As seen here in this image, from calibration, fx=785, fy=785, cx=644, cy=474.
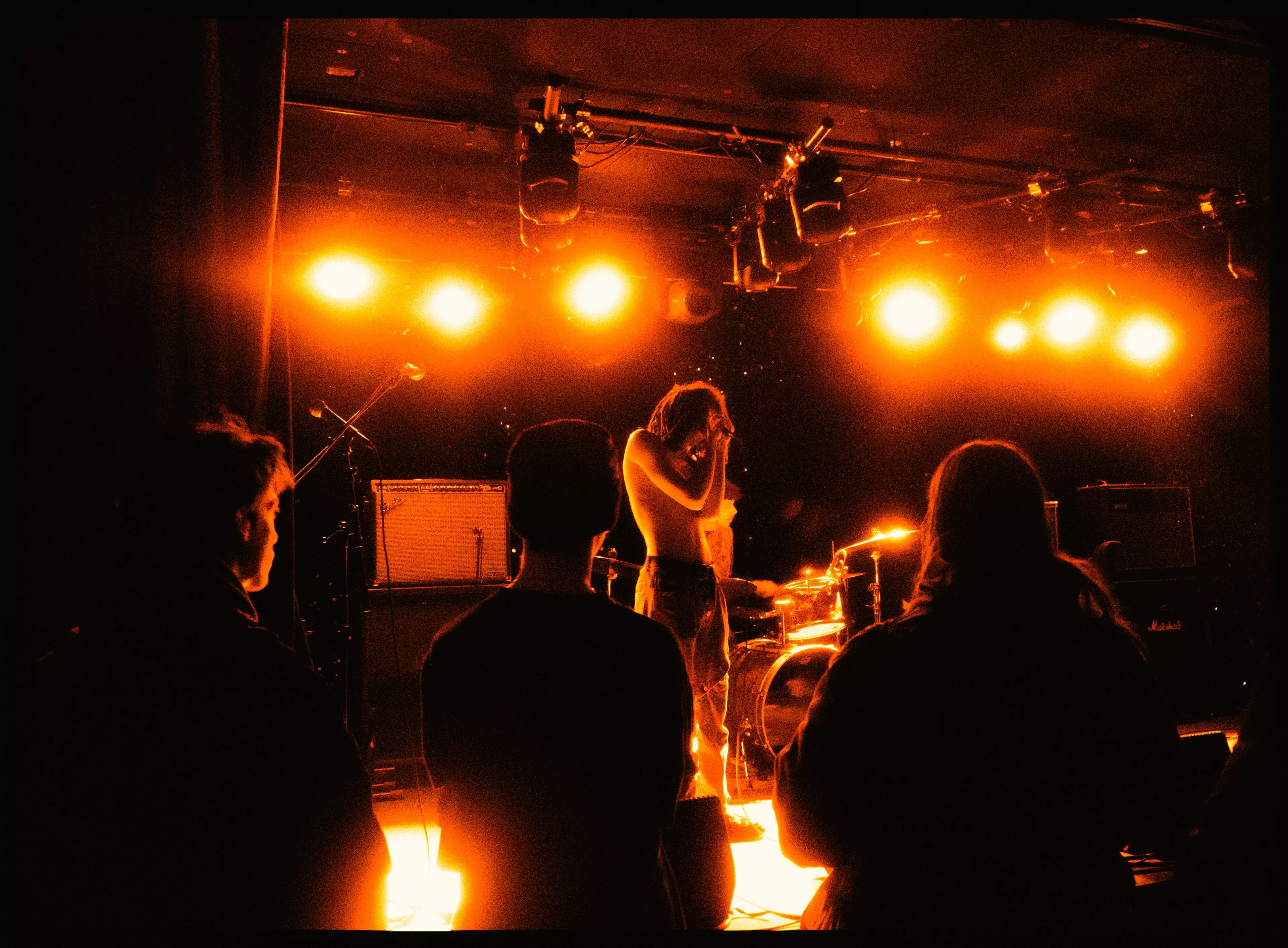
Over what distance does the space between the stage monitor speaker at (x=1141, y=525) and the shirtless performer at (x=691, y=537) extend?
361 cm

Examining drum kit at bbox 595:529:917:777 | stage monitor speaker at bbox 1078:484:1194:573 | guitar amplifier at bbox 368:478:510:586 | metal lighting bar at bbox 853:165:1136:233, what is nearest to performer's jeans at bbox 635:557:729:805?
drum kit at bbox 595:529:917:777

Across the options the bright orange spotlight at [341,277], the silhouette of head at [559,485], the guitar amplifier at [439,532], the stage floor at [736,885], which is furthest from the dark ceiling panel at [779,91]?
the stage floor at [736,885]

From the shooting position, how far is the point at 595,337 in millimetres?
5516

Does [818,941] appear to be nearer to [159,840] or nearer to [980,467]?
[980,467]

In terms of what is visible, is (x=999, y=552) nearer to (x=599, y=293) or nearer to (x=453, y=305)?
(x=599, y=293)

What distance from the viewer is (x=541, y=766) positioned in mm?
1133

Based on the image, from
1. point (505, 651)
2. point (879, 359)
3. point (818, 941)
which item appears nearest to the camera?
point (505, 651)

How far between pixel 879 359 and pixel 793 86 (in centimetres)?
293

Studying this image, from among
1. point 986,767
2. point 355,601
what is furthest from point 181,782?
point 355,601

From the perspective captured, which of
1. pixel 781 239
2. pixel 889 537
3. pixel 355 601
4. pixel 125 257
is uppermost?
pixel 781 239

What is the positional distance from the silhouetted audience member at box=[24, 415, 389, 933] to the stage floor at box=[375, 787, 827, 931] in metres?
1.41

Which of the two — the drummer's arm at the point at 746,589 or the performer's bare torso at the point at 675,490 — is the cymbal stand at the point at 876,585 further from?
the performer's bare torso at the point at 675,490

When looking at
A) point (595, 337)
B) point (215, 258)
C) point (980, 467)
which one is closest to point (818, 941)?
point (980, 467)

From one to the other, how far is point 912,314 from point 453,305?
121 inches
